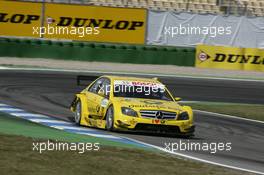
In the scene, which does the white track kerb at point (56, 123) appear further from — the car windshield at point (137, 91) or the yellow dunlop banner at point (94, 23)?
the yellow dunlop banner at point (94, 23)

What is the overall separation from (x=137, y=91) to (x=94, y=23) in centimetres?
2250

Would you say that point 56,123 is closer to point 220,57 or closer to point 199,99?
point 199,99

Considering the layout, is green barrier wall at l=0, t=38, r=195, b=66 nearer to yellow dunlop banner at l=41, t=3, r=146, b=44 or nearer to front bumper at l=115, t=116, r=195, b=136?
yellow dunlop banner at l=41, t=3, r=146, b=44

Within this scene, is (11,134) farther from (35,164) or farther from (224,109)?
(224,109)

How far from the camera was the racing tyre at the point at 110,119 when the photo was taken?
50.4 feet

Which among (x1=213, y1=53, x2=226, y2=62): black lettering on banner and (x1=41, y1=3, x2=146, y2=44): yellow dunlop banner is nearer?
(x1=213, y1=53, x2=226, y2=62): black lettering on banner

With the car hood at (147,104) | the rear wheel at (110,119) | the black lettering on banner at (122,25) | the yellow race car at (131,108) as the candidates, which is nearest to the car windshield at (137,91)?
the yellow race car at (131,108)

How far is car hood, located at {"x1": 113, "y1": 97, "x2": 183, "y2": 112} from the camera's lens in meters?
15.3

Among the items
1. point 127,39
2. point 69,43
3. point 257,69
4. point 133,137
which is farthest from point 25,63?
point 133,137

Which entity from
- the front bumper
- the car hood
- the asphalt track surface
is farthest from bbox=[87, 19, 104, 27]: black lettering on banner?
the front bumper

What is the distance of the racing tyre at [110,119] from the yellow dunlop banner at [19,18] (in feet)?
72.4

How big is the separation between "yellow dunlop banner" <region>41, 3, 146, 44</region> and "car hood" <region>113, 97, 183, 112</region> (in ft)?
69.8

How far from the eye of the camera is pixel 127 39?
38906 millimetres

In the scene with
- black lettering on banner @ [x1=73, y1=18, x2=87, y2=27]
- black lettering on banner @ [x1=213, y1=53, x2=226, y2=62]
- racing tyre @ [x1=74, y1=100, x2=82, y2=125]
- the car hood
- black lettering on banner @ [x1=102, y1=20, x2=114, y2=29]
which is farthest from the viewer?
black lettering on banner @ [x1=102, y1=20, x2=114, y2=29]
